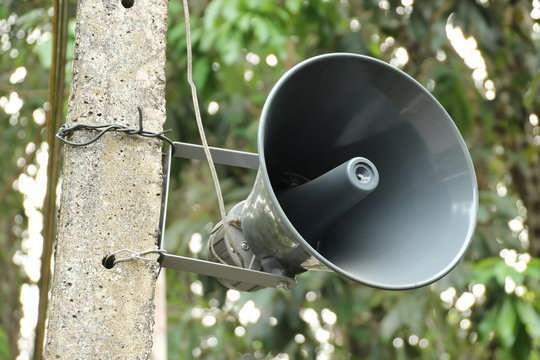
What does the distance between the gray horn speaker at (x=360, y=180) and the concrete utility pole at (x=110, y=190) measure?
0.23 meters

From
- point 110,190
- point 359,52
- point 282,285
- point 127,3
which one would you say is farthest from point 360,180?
point 359,52

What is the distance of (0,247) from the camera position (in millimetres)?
8031

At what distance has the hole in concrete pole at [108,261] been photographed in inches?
68.0

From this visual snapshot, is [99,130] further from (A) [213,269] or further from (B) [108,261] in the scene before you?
(A) [213,269]

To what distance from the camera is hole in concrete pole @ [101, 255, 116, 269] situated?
5.66ft

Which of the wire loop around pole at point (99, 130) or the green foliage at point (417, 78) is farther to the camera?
the green foliage at point (417, 78)

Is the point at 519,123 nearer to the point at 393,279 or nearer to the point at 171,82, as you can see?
the point at 171,82

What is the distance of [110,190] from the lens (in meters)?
1.77

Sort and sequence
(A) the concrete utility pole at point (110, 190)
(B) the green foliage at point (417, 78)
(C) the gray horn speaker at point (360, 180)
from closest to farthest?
(A) the concrete utility pole at point (110, 190), (C) the gray horn speaker at point (360, 180), (B) the green foliage at point (417, 78)

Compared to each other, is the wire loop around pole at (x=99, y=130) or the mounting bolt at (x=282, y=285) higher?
the wire loop around pole at (x=99, y=130)

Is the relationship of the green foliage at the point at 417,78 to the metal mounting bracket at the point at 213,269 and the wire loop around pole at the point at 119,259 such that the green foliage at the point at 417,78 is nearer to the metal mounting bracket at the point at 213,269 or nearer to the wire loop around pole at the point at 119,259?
the metal mounting bracket at the point at 213,269

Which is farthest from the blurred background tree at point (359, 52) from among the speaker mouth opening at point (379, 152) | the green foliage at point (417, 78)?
the speaker mouth opening at point (379, 152)

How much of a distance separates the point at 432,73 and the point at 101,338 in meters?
3.47

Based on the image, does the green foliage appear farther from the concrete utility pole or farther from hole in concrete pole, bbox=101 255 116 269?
hole in concrete pole, bbox=101 255 116 269
